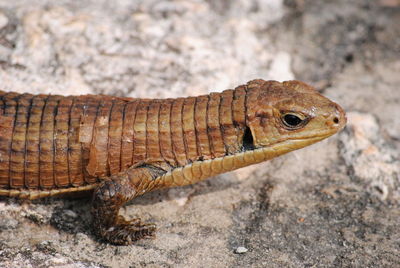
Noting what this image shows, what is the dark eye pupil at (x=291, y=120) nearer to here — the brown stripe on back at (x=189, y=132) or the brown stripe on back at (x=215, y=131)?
the brown stripe on back at (x=215, y=131)

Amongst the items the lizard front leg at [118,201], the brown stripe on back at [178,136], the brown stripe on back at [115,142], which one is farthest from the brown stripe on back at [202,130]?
the brown stripe on back at [115,142]

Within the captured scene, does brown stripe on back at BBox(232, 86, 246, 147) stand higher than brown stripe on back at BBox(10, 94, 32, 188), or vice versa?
brown stripe on back at BBox(232, 86, 246, 147)

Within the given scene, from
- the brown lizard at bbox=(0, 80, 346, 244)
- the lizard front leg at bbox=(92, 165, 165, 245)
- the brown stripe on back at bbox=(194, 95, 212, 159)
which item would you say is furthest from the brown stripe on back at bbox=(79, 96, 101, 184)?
the brown stripe on back at bbox=(194, 95, 212, 159)

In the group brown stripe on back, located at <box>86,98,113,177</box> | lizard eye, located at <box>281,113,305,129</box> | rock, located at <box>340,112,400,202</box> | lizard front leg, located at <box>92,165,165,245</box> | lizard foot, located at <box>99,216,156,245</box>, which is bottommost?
rock, located at <box>340,112,400,202</box>

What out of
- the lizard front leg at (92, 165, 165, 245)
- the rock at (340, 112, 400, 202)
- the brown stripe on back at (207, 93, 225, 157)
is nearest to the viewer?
the lizard front leg at (92, 165, 165, 245)

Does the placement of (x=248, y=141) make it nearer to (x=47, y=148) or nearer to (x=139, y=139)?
(x=139, y=139)

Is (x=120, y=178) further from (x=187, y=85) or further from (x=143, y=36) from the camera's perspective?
(x=143, y=36)

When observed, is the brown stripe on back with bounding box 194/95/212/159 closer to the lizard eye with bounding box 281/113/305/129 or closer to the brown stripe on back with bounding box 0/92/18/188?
the lizard eye with bounding box 281/113/305/129
